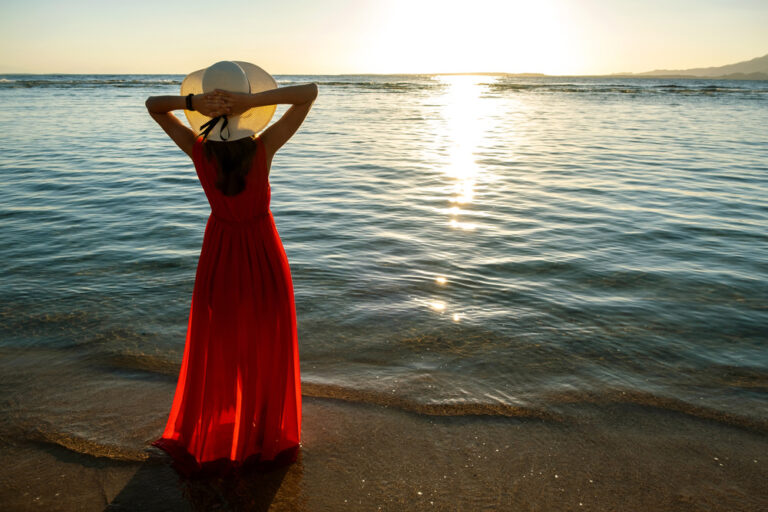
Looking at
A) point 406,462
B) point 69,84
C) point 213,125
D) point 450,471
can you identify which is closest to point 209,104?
point 213,125

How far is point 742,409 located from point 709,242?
4.61m

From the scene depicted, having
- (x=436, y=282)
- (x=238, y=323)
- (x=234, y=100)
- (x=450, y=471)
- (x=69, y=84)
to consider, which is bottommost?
(x=450, y=471)

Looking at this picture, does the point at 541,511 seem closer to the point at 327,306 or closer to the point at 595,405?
the point at 595,405

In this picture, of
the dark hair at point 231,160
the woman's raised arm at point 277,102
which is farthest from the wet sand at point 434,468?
the woman's raised arm at point 277,102

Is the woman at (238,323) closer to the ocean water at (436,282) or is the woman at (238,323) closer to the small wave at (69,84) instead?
the ocean water at (436,282)

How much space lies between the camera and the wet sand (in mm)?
2879

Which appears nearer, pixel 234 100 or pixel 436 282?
pixel 234 100

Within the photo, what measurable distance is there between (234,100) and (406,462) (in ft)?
7.11

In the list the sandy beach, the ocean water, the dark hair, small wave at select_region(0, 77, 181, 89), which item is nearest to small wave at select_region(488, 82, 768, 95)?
small wave at select_region(0, 77, 181, 89)

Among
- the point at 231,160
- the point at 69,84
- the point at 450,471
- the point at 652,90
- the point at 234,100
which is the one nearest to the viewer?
the point at 234,100

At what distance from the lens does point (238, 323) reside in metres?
2.92

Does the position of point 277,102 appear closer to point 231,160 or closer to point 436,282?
point 231,160

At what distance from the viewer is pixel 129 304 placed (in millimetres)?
5508

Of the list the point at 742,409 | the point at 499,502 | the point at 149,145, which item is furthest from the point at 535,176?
the point at 149,145
